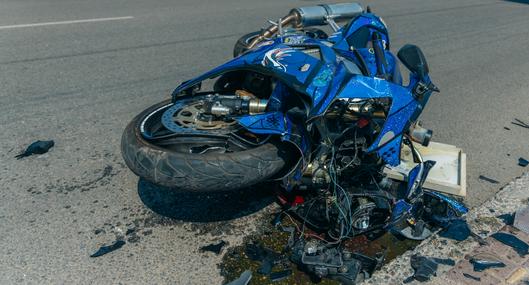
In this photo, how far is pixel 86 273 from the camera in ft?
9.28

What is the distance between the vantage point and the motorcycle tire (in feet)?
9.42

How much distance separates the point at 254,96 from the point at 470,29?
8.10m

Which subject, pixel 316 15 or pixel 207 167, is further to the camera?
pixel 316 15

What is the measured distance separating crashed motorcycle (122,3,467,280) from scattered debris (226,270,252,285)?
34cm

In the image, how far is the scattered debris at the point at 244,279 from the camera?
271cm

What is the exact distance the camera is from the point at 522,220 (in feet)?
11.2

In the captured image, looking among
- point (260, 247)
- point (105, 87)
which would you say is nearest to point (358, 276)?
point (260, 247)

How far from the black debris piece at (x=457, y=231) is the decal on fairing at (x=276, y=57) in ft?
5.28

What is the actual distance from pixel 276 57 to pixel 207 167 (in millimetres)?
975

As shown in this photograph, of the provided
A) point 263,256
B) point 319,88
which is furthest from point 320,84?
point 263,256

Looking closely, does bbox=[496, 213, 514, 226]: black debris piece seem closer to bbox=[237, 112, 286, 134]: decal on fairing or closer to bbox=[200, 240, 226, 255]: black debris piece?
bbox=[237, 112, 286, 134]: decal on fairing

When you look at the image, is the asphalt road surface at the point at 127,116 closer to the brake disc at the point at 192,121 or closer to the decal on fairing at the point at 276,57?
Answer: the brake disc at the point at 192,121

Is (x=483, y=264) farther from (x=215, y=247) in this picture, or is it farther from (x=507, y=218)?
(x=215, y=247)

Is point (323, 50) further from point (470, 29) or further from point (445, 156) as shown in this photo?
point (470, 29)
